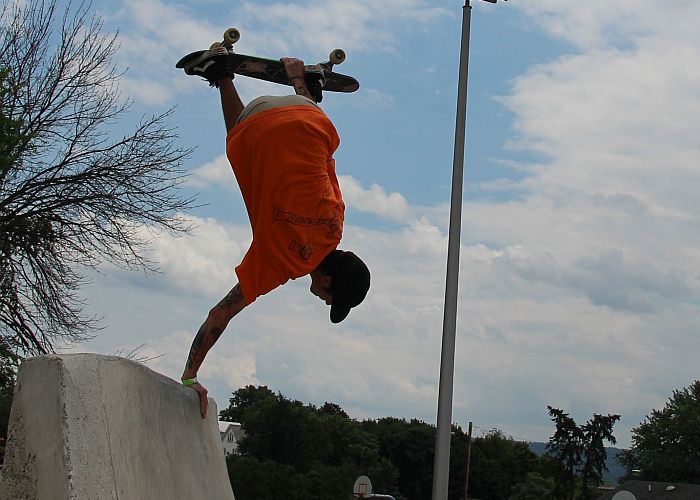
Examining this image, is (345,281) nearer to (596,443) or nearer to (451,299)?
(451,299)

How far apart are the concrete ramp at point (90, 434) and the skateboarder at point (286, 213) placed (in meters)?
0.60

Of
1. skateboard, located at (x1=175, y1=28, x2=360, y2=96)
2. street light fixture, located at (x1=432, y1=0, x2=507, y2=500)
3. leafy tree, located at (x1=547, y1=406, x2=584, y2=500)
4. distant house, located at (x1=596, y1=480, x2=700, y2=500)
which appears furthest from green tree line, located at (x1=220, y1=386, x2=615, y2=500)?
skateboard, located at (x1=175, y1=28, x2=360, y2=96)

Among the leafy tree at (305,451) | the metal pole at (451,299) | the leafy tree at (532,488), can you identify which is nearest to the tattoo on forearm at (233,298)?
the metal pole at (451,299)

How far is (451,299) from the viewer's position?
14.0 m

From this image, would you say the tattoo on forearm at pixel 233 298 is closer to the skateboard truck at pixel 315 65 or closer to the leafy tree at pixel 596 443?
the skateboard truck at pixel 315 65

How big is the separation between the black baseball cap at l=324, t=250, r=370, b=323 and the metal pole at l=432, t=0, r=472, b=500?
7650 mm

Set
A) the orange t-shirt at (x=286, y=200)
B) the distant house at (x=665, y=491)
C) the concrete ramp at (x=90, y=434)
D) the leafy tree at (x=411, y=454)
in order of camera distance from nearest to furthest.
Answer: the concrete ramp at (x=90, y=434)
the orange t-shirt at (x=286, y=200)
the distant house at (x=665, y=491)
the leafy tree at (x=411, y=454)

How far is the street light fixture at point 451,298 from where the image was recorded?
12891 millimetres

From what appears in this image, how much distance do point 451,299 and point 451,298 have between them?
1cm

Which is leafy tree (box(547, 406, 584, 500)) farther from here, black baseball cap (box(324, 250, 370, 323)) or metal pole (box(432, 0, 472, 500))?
black baseball cap (box(324, 250, 370, 323))

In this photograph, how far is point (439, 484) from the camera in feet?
41.5

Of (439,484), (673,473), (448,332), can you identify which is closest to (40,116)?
(448,332)

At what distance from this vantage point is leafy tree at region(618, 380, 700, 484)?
60531 millimetres

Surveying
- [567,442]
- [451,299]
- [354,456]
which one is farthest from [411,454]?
[451,299]
